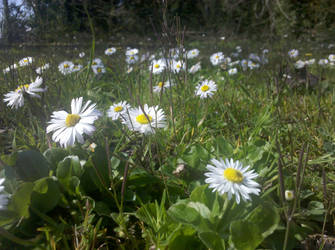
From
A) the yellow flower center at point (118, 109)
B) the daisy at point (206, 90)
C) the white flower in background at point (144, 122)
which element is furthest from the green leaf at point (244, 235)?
the daisy at point (206, 90)

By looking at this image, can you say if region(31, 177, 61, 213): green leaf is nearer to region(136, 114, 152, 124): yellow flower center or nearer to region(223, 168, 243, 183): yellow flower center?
region(136, 114, 152, 124): yellow flower center

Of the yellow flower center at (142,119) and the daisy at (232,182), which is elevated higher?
the yellow flower center at (142,119)

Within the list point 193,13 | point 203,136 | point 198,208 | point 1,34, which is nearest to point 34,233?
point 198,208

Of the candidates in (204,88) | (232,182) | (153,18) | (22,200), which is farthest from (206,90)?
(153,18)

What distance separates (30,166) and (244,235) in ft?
2.69

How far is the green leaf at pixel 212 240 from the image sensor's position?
2.72 feet

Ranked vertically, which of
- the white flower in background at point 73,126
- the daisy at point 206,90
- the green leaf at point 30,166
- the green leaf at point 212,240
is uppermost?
the white flower in background at point 73,126

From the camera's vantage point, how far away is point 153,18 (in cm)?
360

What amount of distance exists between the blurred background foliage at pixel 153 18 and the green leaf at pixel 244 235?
1.11 m

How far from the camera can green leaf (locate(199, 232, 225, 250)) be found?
2.72 ft

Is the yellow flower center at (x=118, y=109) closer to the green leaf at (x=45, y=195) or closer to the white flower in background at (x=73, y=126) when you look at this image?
the white flower in background at (x=73, y=126)

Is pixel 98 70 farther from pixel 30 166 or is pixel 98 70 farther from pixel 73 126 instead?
pixel 30 166

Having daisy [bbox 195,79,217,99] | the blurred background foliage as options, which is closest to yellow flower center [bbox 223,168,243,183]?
the blurred background foliage

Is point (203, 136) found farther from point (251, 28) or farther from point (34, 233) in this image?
point (251, 28)
